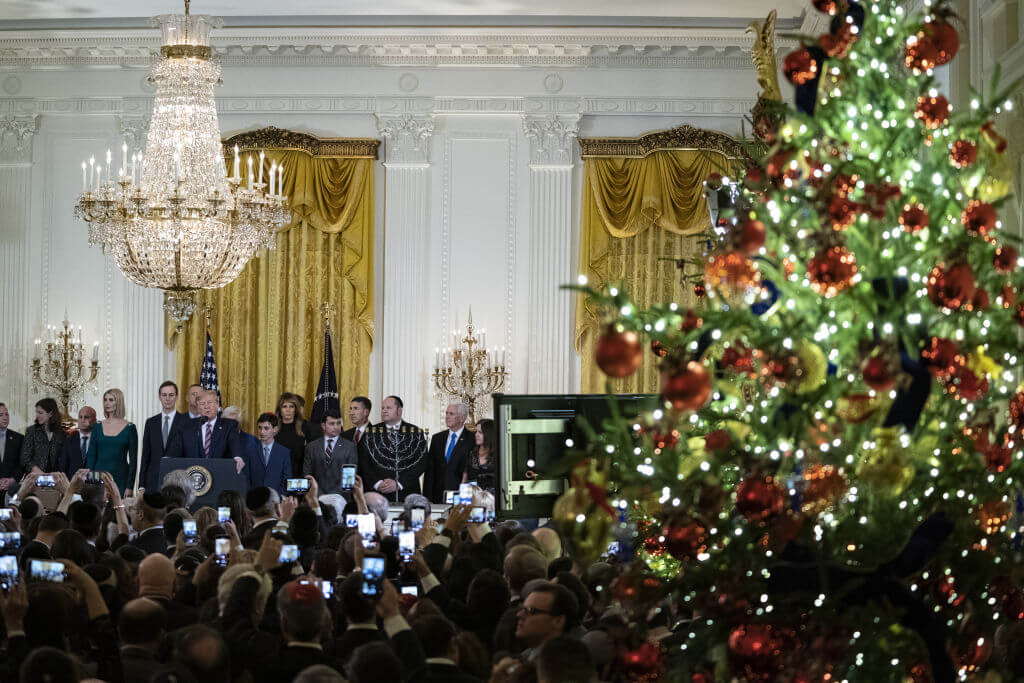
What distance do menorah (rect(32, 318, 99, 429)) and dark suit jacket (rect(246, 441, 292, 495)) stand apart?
3369 millimetres

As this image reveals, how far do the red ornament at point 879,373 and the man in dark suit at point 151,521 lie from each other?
407 centimetres

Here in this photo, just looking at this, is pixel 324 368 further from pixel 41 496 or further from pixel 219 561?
pixel 219 561

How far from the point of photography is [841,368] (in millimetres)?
3463

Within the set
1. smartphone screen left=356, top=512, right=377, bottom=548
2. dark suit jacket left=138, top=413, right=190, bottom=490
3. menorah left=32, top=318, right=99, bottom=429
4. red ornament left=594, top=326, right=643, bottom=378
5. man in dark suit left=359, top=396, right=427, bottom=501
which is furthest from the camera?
menorah left=32, top=318, right=99, bottom=429

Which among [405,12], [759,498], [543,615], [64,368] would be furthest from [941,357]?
[64,368]

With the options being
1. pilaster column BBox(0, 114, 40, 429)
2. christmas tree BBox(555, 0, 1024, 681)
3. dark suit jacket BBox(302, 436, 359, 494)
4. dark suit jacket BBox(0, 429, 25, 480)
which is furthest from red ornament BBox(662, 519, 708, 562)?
pilaster column BBox(0, 114, 40, 429)

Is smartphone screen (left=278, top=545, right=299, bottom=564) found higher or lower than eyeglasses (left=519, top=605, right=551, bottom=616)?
higher

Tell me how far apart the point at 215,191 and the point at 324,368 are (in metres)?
3.74

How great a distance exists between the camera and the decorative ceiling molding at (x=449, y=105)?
1191 cm

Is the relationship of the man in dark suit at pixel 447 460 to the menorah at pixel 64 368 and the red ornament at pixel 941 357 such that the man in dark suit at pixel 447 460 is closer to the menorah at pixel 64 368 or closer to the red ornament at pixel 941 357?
the menorah at pixel 64 368

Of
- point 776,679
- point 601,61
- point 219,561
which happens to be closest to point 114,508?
point 219,561

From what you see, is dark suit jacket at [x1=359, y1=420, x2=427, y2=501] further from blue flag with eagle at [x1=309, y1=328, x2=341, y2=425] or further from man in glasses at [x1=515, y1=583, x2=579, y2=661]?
man in glasses at [x1=515, y1=583, x2=579, y2=661]

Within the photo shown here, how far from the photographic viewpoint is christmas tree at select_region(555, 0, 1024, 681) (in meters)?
3.21

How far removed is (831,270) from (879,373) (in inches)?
12.2
